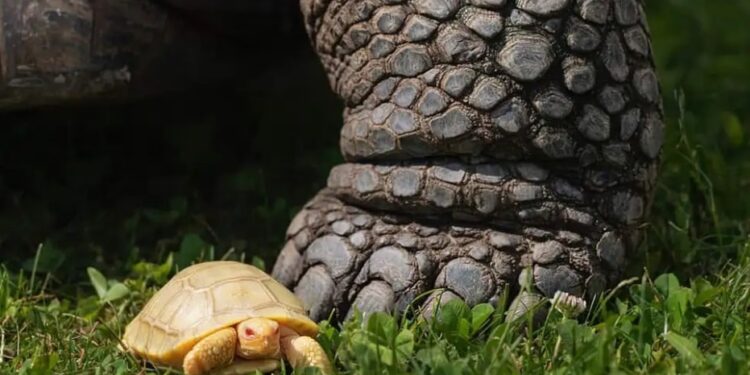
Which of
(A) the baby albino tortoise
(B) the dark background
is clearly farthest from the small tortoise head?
(B) the dark background

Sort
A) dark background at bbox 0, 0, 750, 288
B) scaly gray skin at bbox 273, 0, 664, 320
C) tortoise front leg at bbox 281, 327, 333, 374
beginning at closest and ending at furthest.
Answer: tortoise front leg at bbox 281, 327, 333, 374
scaly gray skin at bbox 273, 0, 664, 320
dark background at bbox 0, 0, 750, 288

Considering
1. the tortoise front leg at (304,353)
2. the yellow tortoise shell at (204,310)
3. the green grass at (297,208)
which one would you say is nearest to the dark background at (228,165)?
the green grass at (297,208)

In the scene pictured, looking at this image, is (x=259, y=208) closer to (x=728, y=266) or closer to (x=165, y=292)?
(x=165, y=292)

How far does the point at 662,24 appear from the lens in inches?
156

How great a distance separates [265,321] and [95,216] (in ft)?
3.57

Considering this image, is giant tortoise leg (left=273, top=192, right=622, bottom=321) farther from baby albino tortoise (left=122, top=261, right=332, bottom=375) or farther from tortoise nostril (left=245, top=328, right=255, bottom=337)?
tortoise nostril (left=245, top=328, right=255, bottom=337)

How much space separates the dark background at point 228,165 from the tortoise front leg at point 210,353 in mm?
644

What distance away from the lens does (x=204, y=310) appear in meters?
1.99

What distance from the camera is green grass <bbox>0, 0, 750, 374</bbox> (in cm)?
193

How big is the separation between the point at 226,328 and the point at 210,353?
0.05 meters

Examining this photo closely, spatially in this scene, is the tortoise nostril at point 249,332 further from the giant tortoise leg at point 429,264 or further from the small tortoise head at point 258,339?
the giant tortoise leg at point 429,264

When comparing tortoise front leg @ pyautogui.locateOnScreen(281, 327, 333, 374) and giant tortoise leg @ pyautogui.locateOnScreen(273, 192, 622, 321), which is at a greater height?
giant tortoise leg @ pyautogui.locateOnScreen(273, 192, 622, 321)

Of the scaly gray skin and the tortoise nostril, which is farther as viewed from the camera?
the scaly gray skin

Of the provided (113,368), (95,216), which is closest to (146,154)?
(95,216)
